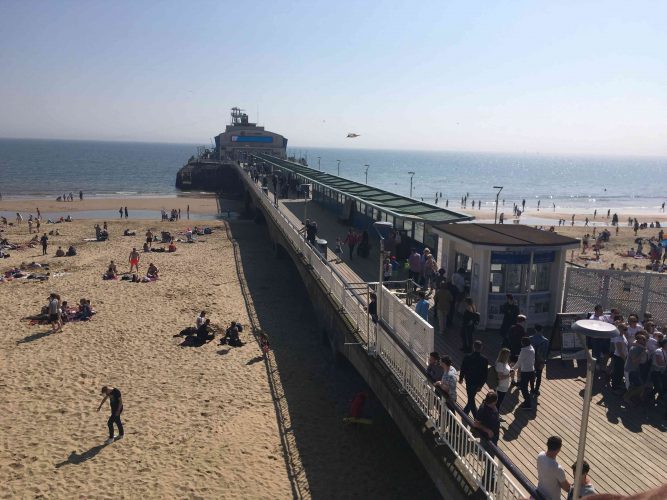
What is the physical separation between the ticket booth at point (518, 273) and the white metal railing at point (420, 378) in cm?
246

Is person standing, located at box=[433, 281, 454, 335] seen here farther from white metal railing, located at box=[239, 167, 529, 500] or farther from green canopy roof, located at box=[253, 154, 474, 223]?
green canopy roof, located at box=[253, 154, 474, 223]

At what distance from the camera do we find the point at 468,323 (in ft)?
32.3

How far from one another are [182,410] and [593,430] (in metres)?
8.20

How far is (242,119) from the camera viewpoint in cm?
8388

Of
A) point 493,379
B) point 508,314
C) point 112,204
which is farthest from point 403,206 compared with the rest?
point 112,204

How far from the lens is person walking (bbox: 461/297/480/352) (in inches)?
383

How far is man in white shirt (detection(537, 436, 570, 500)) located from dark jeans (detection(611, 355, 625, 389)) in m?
4.33

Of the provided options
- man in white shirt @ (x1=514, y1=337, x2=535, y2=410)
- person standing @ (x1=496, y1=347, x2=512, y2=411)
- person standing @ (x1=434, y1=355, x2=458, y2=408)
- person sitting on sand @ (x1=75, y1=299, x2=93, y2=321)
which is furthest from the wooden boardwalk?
person sitting on sand @ (x1=75, y1=299, x2=93, y2=321)

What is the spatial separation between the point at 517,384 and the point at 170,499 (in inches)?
235

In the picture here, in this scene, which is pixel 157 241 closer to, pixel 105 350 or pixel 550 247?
pixel 105 350

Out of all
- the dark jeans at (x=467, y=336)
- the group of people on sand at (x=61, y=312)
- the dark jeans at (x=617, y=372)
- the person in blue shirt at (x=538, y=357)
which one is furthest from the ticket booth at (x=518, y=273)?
the group of people on sand at (x=61, y=312)

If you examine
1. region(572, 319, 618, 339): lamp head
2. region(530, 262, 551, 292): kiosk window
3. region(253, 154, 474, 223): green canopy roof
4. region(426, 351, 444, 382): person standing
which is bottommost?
region(426, 351, 444, 382): person standing

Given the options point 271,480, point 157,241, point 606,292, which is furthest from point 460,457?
point 157,241

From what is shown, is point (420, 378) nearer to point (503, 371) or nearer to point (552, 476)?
point (503, 371)
